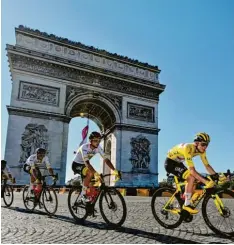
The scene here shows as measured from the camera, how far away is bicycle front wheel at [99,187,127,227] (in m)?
4.37

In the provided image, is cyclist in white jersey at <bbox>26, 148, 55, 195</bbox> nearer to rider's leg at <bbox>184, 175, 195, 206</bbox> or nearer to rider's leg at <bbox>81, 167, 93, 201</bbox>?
rider's leg at <bbox>81, 167, 93, 201</bbox>

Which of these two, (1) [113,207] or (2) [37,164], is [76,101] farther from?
Answer: (1) [113,207]

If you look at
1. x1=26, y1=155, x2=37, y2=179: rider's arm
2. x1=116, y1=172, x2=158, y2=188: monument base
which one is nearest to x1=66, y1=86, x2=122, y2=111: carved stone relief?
x1=116, y1=172, x2=158, y2=188: monument base

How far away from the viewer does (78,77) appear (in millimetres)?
24641

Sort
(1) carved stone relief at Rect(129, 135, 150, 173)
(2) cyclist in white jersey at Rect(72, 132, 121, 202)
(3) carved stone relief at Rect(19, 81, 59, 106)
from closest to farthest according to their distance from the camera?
1. (2) cyclist in white jersey at Rect(72, 132, 121, 202)
2. (3) carved stone relief at Rect(19, 81, 59, 106)
3. (1) carved stone relief at Rect(129, 135, 150, 173)

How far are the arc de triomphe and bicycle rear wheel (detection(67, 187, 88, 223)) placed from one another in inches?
638

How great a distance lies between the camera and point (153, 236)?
3816 mm

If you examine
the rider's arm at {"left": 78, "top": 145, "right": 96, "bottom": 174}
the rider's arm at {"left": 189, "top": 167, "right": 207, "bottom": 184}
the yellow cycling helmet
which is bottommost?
the rider's arm at {"left": 189, "top": 167, "right": 207, "bottom": 184}

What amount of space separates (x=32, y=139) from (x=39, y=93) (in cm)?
374

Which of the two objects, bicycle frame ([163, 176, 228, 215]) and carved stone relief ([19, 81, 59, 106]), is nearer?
bicycle frame ([163, 176, 228, 215])

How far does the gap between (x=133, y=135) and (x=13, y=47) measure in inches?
482

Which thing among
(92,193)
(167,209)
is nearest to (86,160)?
(92,193)

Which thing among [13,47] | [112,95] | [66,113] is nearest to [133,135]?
[112,95]

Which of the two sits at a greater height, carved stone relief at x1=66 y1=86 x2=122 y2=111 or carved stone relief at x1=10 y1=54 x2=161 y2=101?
carved stone relief at x1=10 y1=54 x2=161 y2=101
